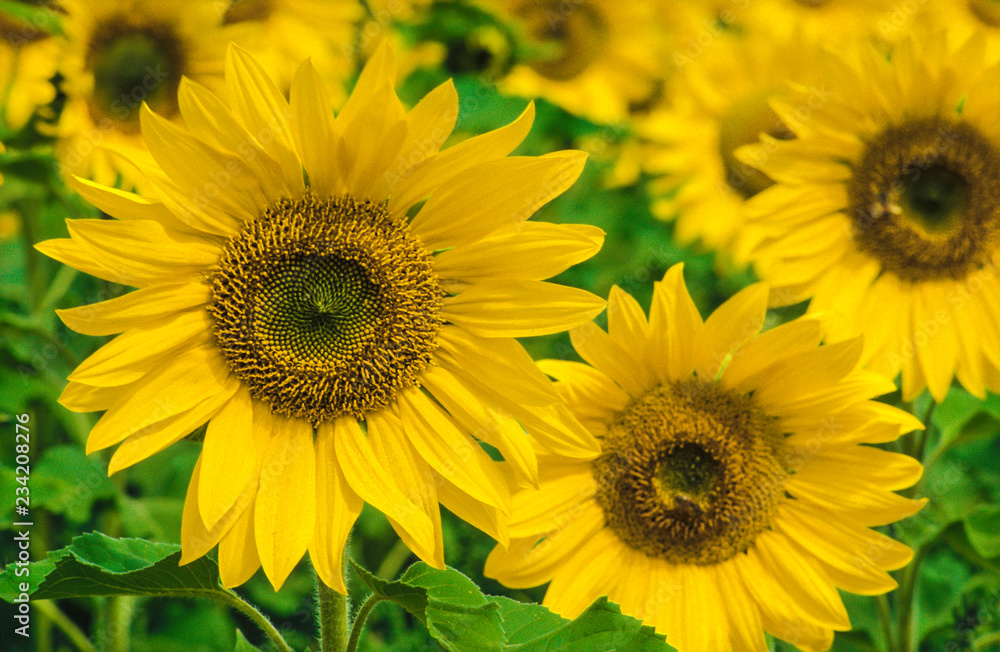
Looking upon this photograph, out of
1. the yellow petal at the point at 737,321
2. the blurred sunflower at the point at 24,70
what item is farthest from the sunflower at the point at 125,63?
the yellow petal at the point at 737,321

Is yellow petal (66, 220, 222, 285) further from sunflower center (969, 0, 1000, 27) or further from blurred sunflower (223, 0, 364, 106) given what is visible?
sunflower center (969, 0, 1000, 27)

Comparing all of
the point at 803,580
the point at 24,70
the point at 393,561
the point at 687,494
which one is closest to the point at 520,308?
the point at 687,494

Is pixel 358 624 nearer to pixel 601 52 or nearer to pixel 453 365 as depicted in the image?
pixel 453 365

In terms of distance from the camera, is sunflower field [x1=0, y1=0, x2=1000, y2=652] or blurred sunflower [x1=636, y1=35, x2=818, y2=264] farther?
blurred sunflower [x1=636, y1=35, x2=818, y2=264]

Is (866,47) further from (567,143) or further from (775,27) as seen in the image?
(775,27)

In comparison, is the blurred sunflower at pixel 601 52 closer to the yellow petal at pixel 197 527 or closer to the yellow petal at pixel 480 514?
the yellow petal at pixel 480 514

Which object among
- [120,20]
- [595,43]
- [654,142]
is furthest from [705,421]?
[595,43]

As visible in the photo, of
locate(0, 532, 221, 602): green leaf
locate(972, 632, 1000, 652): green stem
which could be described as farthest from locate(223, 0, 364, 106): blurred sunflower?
locate(972, 632, 1000, 652): green stem
